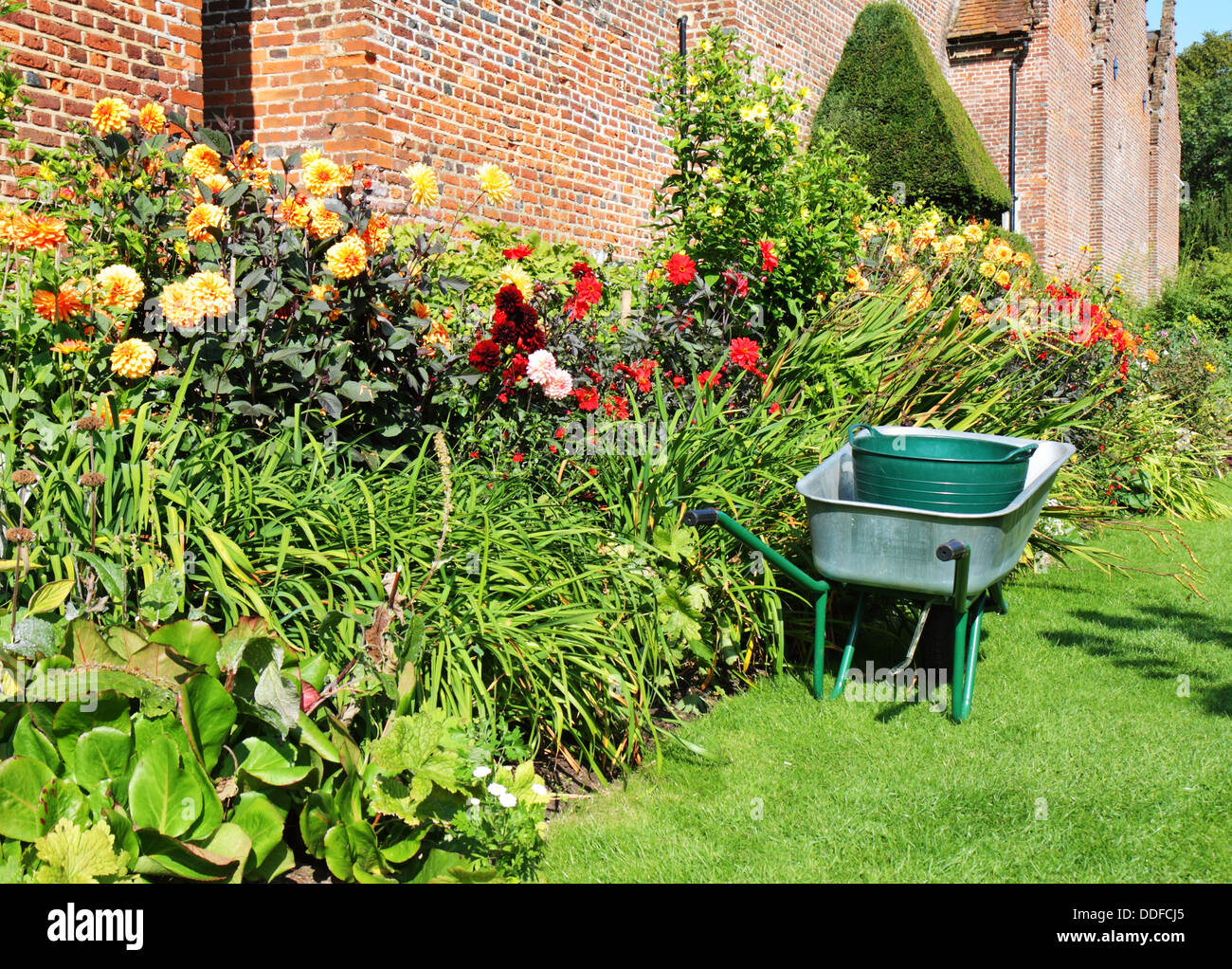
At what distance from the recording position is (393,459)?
3666 millimetres

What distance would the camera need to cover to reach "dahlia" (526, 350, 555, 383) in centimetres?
388

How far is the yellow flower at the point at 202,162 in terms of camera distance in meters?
3.54

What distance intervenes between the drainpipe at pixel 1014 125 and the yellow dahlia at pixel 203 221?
56.6ft

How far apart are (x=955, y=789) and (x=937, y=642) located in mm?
1097

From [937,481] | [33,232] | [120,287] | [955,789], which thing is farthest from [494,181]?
[955,789]

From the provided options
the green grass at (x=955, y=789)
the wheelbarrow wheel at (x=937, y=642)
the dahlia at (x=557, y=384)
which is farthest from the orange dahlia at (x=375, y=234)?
the wheelbarrow wheel at (x=937, y=642)

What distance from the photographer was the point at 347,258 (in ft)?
11.4

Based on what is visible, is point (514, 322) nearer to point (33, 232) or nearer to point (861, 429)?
point (861, 429)

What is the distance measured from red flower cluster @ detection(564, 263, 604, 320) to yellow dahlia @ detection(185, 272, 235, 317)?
1591mm

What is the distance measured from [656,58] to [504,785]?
902cm

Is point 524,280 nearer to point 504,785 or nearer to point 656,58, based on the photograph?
point 504,785

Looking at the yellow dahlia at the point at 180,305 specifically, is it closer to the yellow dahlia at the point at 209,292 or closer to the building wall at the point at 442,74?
the yellow dahlia at the point at 209,292

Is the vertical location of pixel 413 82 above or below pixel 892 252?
above
